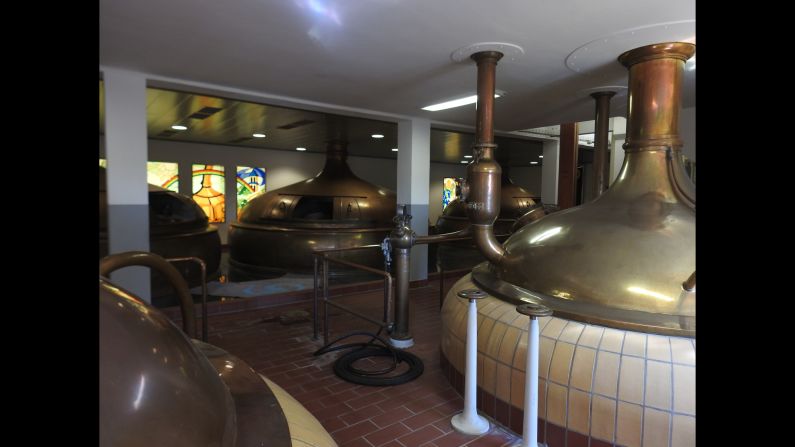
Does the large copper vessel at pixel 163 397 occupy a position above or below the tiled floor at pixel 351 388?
above

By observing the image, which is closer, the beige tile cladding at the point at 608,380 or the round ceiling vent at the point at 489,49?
the beige tile cladding at the point at 608,380

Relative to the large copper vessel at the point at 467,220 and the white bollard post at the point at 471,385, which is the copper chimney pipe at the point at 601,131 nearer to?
the white bollard post at the point at 471,385

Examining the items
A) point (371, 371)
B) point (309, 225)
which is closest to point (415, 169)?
point (309, 225)

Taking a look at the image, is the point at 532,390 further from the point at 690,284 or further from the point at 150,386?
the point at 150,386

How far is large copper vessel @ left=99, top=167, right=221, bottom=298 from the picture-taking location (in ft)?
23.7

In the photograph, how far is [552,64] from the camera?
412 centimetres

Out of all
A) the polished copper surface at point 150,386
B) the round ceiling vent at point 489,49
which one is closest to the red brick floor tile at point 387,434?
the polished copper surface at point 150,386

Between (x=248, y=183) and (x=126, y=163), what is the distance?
8643 mm

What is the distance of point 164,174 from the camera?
1164cm

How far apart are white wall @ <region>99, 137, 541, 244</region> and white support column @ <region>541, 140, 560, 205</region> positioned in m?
5.25

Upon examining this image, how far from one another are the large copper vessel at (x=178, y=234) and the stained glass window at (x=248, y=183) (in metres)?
4.15

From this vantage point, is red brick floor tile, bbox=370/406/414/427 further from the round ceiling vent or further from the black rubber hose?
the round ceiling vent

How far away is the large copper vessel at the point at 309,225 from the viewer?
8.72 meters
